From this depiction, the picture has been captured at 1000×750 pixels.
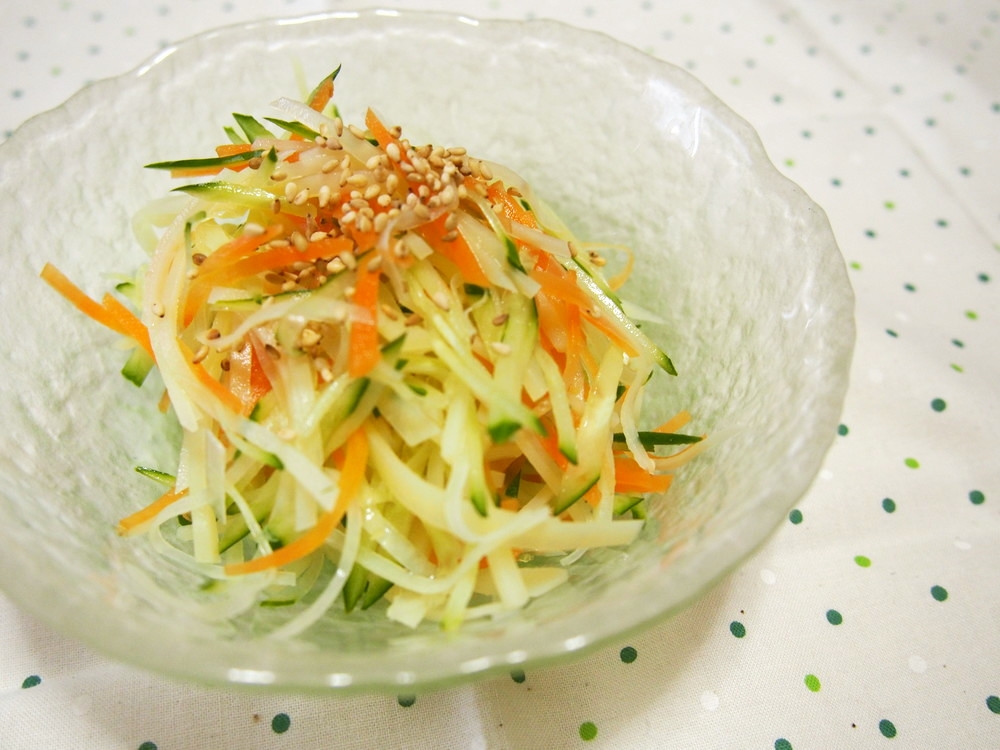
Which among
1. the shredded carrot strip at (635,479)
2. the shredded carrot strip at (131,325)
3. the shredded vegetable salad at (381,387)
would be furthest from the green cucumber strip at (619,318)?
the shredded carrot strip at (131,325)

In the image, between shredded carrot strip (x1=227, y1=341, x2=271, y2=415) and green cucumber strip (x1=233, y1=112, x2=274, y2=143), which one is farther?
green cucumber strip (x1=233, y1=112, x2=274, y2=143)

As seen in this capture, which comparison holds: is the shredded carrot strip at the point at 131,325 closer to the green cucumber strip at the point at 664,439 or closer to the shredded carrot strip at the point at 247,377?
the shredded carrot strip at the point at 247,377

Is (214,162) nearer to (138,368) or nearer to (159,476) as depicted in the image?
(138,368)

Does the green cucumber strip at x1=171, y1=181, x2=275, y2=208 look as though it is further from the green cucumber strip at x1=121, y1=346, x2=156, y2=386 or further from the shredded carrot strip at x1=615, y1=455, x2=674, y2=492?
the shredded carrot strip at x1=615, y1=455, x2=674, y2=492

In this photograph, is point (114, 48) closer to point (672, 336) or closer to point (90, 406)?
point (90, 406)

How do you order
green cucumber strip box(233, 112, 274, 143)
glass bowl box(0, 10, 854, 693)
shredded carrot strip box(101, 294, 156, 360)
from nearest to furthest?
1. glass bowl box(0, 10, 854, 693)
2. shredded carrot strip box(101, 294, 156, 360)
3. green cucumber strip box(233, 112, 274, 143)

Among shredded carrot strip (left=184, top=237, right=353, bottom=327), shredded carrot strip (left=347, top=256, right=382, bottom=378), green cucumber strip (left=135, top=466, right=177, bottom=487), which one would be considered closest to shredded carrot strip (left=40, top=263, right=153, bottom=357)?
shredded carrot strip (left=184, top=237, right=353, bottom=327)

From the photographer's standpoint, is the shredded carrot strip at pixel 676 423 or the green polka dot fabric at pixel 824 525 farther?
the shredded carrot strip at pixel 676 423
